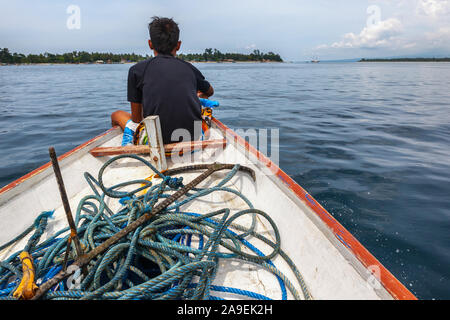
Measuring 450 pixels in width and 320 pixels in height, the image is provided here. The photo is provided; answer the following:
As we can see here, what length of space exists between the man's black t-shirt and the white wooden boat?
0.62 meters

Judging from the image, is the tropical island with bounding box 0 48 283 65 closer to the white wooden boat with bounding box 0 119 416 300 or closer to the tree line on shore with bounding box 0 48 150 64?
the tree line on shore with bounding box 0 48 150 64

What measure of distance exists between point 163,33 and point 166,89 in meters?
0.68

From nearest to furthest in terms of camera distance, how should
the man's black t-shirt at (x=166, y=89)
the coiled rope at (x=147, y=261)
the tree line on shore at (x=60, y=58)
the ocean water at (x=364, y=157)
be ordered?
1. the coiled rope at (x=147, y=261)
2. the ocean water at (x=364, y=157)
3. the man's black t-shirt at (x=166, y=89)
4. the tree line on shore at (x=60, y=58)

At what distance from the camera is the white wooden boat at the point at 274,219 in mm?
1277

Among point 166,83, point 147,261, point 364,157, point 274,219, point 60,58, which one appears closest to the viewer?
point 147,261

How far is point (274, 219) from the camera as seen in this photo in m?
2.08

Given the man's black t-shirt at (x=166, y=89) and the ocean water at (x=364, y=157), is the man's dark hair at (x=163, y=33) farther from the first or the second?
the ocean water at (x=364, y=157)

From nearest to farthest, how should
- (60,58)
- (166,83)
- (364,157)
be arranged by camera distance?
(166,83) → (364,157) → (60,58)

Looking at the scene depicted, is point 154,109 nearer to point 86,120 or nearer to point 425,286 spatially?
point 425,286

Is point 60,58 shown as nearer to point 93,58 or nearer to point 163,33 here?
point 93,58

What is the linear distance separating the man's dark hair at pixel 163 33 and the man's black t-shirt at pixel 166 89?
0.13 metres

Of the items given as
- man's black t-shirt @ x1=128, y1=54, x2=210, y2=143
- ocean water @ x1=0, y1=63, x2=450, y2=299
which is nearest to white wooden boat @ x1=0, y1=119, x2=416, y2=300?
man's black t-shirt @ x1=128, y1=54, x2=210, y2=143

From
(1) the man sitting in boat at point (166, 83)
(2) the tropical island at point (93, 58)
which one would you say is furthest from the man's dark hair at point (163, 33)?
(2) the tropical island at point (93, 58)

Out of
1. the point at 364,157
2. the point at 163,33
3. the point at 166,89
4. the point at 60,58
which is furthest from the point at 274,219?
the point at 60,58
